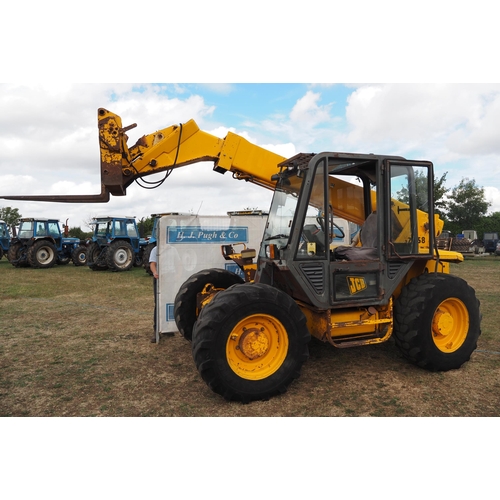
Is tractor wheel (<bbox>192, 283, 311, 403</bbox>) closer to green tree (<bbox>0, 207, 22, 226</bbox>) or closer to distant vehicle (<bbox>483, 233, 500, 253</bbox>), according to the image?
distant vehicle (<bbox>483, 233, 500, 253</bbox>)

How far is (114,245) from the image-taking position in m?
17.4

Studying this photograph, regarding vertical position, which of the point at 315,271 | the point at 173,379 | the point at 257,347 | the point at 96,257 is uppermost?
the point at 96,257

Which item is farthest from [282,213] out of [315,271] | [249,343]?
[249,343]

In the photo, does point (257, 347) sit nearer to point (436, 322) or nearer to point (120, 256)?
point (436, 322)

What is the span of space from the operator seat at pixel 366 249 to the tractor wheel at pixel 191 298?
1751 millimetres

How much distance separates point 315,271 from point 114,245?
14.4 m

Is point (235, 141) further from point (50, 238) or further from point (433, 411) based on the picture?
point (50, 238)

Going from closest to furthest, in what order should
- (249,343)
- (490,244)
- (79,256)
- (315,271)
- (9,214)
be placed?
(249,343)
(315,271)
(79,256)
(490,244)
(9,214)

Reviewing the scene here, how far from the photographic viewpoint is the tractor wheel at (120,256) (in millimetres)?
17203

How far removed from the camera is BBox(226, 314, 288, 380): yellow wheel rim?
409 cm

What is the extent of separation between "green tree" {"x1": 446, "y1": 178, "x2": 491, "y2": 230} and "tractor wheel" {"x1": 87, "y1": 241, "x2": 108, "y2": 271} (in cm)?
3296

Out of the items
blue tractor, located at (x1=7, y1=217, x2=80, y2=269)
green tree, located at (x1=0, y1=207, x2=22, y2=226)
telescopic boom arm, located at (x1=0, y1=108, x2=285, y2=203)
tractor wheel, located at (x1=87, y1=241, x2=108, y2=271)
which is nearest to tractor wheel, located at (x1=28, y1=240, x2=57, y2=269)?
blue tractor, located at (x1=7, y1=217, x2=80, y2=269)

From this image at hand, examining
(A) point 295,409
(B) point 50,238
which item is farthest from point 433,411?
(B) point 50,238

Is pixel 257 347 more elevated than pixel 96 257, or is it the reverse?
pixel 96 257
